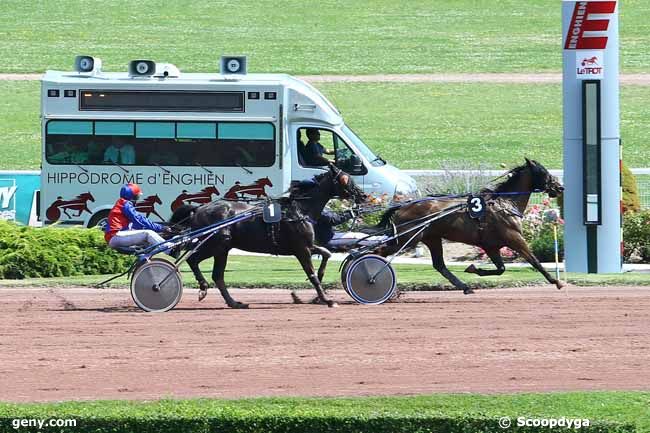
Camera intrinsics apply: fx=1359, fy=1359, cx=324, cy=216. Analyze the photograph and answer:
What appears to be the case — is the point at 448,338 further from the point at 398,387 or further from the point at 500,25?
the point at 500,25

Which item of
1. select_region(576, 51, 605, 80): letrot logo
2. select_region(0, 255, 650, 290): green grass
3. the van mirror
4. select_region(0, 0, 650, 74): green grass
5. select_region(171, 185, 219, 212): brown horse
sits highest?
select_region(0, 0, 650, 74): green grass

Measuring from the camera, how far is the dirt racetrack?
426 inches

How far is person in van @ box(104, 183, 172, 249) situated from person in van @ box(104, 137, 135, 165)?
7.92 meters

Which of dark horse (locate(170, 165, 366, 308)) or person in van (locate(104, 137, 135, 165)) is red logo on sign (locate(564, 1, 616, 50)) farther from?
person in van (locate(104, 137, 135, 165))

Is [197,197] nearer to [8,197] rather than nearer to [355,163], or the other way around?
[355,163]

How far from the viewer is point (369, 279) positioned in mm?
15008

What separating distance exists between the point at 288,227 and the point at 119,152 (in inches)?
330

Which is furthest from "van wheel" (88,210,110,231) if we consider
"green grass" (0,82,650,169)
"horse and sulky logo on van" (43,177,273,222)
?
"green grass" (0,82,650,169)

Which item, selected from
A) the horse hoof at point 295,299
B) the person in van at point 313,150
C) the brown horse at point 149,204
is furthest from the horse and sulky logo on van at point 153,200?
the horse hoof at point 295,299

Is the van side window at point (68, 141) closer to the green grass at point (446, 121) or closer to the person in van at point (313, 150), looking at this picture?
the person in van at point (313, 150)

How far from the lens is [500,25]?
51.8 meters

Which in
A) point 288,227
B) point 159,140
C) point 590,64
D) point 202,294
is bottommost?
point 202,294

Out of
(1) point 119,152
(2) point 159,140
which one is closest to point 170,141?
(2) point 159,140

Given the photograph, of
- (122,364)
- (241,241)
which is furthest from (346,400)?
(241,241)
